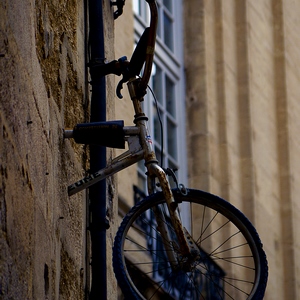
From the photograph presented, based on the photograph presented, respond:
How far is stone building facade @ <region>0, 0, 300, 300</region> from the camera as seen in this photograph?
4.50 m

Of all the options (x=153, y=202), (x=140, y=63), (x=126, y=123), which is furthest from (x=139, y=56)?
(x=126, y=123)

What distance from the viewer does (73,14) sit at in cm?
661

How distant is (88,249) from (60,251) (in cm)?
84

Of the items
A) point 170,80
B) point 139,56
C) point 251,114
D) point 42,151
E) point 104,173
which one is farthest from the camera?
point 251,114

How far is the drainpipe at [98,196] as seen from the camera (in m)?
6.33

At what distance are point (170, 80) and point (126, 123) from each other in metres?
2.99

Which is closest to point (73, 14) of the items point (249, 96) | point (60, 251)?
point (60, 251)

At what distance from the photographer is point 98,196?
6.52 meters

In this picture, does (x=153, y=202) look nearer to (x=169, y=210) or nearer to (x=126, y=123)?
(x=169, y=210)

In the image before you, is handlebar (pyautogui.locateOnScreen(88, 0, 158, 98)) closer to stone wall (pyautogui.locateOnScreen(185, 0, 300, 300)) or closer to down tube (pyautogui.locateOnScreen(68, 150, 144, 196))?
down tube (pyautogui.locateOnScreen(68, 150, 144, 196))

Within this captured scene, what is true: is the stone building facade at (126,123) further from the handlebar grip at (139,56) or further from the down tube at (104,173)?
the handlebar grip at (139,56)

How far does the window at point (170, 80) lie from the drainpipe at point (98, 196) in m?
9.45

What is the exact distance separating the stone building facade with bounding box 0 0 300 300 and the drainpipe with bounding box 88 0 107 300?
6 centimetres

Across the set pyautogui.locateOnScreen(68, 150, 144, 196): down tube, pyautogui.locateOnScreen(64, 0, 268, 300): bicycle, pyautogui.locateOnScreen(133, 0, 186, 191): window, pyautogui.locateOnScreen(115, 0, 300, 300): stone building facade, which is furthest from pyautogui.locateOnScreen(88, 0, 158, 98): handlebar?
pyautogui.locateOnScreen(115, 0, 300, 300): stone building facade
